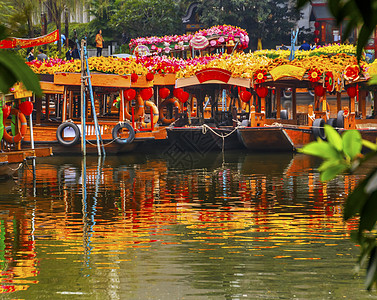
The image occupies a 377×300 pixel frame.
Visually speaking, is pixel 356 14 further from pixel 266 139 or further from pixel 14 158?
pixel 266 139

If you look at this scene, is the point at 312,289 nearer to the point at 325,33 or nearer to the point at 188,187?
the point at 188,187

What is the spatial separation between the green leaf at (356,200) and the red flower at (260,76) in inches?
1086

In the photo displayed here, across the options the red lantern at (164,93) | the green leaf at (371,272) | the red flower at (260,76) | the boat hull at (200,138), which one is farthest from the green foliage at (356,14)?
the red lantern at (164,93)

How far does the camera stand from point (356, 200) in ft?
4.29

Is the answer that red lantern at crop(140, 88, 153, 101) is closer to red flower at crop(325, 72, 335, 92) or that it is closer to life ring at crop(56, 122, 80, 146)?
life ring at crop(56, 122, 80, 146)

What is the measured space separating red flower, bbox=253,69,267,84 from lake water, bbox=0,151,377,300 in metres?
9.05

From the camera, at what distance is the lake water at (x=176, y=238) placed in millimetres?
7219

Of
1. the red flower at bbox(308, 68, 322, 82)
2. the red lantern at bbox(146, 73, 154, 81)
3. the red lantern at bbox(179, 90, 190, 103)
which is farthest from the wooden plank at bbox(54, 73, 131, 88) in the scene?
the red flower at bbox(308, 68, 322, 82)

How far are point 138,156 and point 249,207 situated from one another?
15.2 m

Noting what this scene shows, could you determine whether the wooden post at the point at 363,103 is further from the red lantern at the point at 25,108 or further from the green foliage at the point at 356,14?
the green foliage at the point at 356,14

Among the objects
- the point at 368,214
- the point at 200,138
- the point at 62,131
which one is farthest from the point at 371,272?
the point at 200,138

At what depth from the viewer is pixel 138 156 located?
28641mm

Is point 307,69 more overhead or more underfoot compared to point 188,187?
more overhead

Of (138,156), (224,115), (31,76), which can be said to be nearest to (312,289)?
(31,76)
